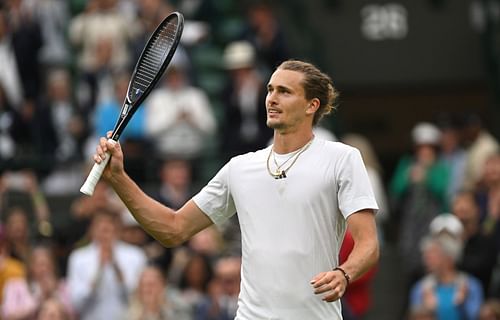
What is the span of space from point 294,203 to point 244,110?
23.2 ft

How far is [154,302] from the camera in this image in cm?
1121

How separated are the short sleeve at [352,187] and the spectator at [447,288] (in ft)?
15.6

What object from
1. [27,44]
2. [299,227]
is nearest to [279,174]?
[299,227]

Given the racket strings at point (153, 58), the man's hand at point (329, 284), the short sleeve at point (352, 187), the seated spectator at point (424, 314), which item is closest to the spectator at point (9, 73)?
the seated spectator at point (424, 314)

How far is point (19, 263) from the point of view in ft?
39.7

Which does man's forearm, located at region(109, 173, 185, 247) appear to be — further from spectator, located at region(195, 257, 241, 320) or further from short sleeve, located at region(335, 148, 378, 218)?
spectator, located at region(195, 257, 241, 320)

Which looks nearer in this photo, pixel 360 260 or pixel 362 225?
pixel 360 260

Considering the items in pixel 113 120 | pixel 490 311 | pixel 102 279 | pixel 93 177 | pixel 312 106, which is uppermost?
pixel 312 106

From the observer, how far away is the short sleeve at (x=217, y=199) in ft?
→ 23.7

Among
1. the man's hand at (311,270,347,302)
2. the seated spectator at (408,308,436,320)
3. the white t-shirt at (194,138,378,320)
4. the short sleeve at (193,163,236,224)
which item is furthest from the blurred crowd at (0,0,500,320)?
the man's hand at (311,270,347,302)

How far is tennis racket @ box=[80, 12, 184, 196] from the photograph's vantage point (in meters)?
7.14

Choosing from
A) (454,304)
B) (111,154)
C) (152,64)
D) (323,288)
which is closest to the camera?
(323,288)

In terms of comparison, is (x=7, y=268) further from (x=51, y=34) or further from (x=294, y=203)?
(x=294, y=203)

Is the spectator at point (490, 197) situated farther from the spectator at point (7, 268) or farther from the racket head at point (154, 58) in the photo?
the racket head at point (154, 58)
